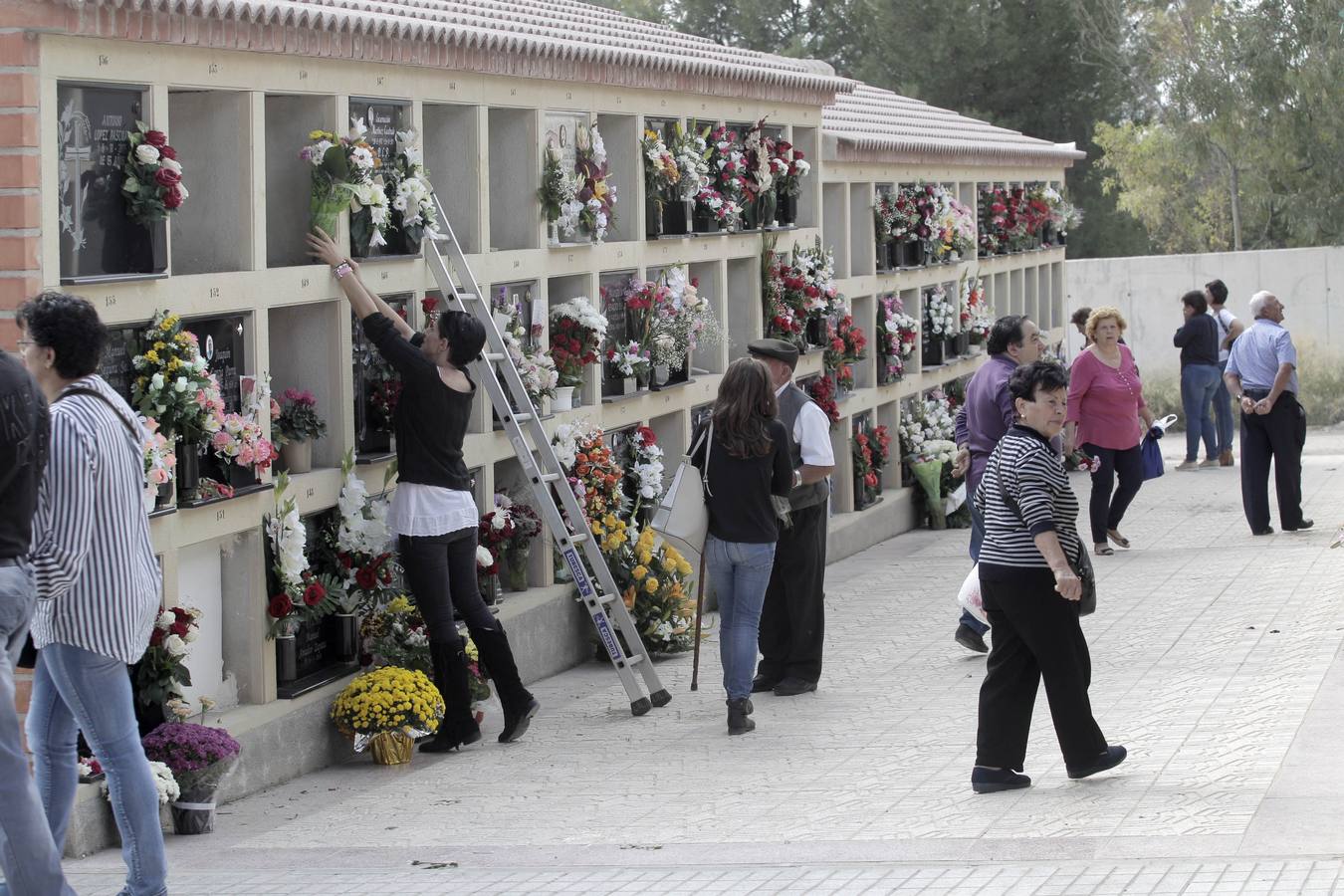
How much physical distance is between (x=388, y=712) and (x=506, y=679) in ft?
2.00

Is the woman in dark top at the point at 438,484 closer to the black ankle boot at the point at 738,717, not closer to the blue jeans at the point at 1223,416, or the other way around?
the black ankle boot at the point at 738,717

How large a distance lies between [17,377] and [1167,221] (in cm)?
3703

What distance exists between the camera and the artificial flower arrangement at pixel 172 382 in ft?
22.4

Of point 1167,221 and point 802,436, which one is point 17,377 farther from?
point 1167,221

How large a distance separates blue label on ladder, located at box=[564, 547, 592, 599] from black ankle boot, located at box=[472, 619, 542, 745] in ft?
2.41

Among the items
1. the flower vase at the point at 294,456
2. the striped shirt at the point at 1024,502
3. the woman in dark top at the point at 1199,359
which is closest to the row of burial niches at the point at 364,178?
the flower vase at the point at 294,456

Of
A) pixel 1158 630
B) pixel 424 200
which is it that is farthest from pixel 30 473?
pixel 1158 630

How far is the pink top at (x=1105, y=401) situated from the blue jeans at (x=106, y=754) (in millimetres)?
8418

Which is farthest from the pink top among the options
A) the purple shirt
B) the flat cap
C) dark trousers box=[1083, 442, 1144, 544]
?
the flat cap

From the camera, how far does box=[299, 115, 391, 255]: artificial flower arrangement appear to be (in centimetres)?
801

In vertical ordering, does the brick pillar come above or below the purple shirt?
above

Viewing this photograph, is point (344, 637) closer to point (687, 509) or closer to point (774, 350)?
point (687, 509)

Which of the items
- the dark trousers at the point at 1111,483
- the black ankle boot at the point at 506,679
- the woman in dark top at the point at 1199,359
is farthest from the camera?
the woman in dark top at the point at 1199,359

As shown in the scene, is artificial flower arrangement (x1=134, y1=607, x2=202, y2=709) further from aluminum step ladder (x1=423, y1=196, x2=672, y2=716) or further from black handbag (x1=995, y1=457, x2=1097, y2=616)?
black handbag (x1=995, y1=457, x2=1097, y2=616)
